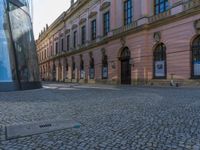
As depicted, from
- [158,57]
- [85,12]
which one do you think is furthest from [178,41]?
[85,12]

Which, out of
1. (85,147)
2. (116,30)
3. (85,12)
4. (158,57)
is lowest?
(85,147)

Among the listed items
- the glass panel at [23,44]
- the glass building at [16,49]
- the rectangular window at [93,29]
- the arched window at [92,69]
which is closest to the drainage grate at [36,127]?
the glass building at [16,49]

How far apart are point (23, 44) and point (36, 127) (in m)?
12.7

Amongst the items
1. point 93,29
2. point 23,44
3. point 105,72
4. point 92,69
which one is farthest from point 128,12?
point 23,44

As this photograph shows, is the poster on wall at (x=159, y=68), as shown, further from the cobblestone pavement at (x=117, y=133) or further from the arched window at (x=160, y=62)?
the cobblestone pavement at (x=117, y=133)

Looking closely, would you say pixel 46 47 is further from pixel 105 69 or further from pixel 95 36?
pixel 105 69

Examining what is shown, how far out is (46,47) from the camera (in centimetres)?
7038

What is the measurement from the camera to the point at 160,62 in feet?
78.0

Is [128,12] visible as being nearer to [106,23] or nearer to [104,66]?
[106,23]

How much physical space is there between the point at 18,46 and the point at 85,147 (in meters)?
13.5

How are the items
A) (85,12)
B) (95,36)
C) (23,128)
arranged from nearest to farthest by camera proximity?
(23,128) < (95,36) < (85,12)

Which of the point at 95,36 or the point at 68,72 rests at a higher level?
the point at 95,36

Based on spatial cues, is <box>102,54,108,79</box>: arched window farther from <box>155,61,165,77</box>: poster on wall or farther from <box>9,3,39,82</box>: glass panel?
<box>9,3,39,82</box>: glass panel

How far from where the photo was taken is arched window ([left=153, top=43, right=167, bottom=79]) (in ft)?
76.7
